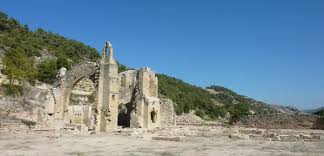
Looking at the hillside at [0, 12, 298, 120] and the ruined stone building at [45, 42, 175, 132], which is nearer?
the ruined stone building at [45, 42, 175, 132]

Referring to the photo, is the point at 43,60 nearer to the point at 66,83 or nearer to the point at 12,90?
the point at 12,90

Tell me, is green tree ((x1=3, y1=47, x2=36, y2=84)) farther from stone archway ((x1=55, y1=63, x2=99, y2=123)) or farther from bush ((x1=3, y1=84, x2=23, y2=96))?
stone archway ((x1=55, y1=63, x2=99, y2=123))

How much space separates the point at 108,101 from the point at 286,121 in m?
13.3

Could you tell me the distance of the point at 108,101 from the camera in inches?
915

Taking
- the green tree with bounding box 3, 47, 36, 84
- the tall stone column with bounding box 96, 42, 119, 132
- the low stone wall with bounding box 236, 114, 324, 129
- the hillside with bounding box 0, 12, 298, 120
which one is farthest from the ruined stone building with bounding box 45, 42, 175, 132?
the hillside with bounding box 0, 12, 298, 120

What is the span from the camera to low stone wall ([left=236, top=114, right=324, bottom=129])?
2676 centimetres

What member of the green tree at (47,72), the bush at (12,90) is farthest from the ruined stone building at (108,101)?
the green tree at (47,72)

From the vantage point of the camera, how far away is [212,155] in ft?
39.0

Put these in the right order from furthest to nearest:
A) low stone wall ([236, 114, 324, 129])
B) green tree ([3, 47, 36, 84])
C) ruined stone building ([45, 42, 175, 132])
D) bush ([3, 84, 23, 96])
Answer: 1. green tree ([3, 47, 36, 84])
2. bush ([3, 84, 23, 96])
3. low stone wall ([236, 114, 324, 129])
4. ruined stone building ([45, 42, 175, 132])

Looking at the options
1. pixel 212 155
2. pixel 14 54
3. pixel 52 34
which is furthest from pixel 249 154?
pixel 52 34

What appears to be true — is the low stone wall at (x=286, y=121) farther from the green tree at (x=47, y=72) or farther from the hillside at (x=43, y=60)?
the green tree at (x=47, y=72)

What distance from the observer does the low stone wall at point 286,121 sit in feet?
87.8

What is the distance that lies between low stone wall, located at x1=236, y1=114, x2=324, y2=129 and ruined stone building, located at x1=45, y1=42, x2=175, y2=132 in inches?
261

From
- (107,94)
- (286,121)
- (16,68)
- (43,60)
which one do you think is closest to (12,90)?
(16,68)
